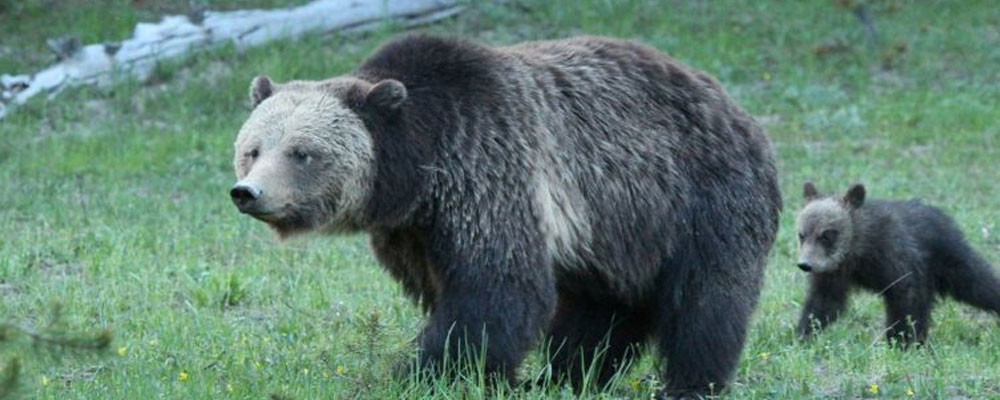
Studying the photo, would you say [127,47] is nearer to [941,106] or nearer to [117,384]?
[941,106]

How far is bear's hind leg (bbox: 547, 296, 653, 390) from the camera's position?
310 inches

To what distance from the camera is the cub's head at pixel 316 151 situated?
22.0ft

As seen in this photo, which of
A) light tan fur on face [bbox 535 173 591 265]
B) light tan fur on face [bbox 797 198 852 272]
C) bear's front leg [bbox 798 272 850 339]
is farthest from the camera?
light tan fur on face [bbox 797 198 852 272]

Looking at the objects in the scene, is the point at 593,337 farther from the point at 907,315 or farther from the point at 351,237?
the point at 351,237

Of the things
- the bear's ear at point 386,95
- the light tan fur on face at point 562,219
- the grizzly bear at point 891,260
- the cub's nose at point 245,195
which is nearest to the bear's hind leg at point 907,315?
the grizzly bear at point 891,260

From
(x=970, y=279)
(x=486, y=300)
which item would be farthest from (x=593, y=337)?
(x=970, y=279)

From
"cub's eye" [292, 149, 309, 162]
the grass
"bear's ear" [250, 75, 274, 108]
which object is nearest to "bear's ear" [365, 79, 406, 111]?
"cub's eye" [292, 149, 309, 162]

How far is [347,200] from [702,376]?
1.90 m

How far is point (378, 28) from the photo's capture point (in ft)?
63.5

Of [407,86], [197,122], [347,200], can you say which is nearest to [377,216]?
[347,200]

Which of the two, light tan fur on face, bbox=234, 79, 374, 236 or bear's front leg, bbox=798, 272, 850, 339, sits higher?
light tan fur on face, bbox=234, 79, 374, 236

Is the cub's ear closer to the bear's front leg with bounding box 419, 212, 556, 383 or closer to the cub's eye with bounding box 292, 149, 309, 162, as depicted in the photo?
the bear's front leg with bounding box 419, 212, 556, 383

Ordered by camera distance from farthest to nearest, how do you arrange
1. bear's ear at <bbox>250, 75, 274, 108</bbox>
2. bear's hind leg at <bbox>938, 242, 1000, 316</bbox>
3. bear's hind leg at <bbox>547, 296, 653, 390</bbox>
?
bear's hind leg at <bbox>938, 242, 1000, 316</bbox> < bear's hind leg at <bbox>547, 296, 653, 390</bbox> < bear's ear at <bbox>250, 75, 274, 108</bbox>

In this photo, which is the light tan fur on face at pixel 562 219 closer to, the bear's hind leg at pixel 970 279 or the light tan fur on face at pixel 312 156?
the light tan fur on face at pixel 312 156
